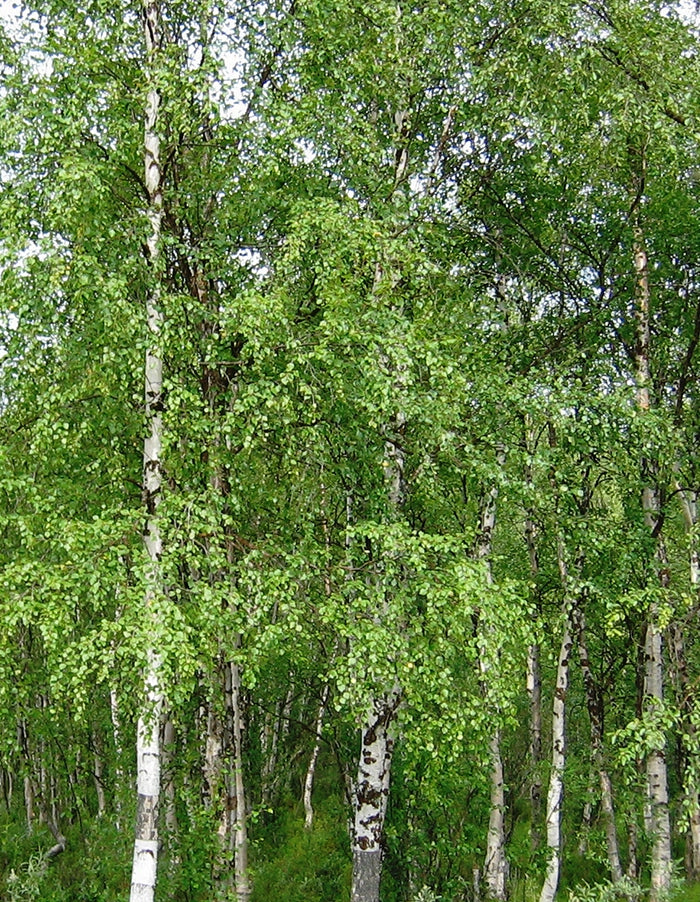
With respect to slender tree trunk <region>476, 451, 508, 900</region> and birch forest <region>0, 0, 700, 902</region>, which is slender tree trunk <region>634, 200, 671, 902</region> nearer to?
birch forest <region>0, 0, 700, 902</region>

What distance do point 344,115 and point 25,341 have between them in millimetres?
4799

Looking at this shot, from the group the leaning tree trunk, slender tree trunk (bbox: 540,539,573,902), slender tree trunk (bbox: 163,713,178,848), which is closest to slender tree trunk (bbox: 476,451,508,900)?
slender tree trunk (bbox: 540,539,573,902)

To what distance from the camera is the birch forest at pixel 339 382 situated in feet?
25.6

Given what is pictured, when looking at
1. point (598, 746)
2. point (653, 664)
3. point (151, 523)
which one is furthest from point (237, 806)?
point (598, 746)

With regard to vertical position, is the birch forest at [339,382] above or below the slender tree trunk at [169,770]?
above

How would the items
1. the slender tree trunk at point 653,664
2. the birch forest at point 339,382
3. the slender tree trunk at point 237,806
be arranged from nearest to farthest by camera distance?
1. the birch forest at point 339,382
2. the slender tree trunk at point 237,806
3. the slender tree trunk at point 653,664

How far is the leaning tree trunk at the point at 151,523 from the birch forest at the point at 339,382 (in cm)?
5

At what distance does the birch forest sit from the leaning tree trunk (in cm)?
5

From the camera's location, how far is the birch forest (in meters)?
7.80

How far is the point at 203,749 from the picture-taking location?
38.2 feet

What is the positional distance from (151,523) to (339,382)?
8.13 feet

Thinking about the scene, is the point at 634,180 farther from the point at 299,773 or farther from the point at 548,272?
the point at 299,773

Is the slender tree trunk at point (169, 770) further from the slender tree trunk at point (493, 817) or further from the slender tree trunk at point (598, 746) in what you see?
the slender tree trunk at point (598, 746)

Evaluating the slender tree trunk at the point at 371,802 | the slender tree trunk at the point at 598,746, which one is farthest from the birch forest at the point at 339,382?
the slender tree trunk at the point at 598,746
